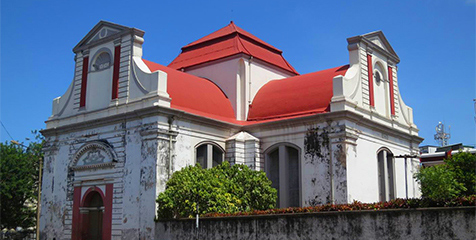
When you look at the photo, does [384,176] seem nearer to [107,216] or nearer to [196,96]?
[196,96]

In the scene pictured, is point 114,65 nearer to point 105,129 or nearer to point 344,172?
point 105,129

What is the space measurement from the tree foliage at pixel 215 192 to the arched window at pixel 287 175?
159 cm

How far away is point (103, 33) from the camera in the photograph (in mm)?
29453

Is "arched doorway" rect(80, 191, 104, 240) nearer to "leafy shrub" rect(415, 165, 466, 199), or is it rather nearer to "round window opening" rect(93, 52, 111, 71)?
"round window opening" rect(93, 52, 111, 71)

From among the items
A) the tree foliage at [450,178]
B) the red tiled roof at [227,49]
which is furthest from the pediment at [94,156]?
the tree foliage at [450,178]

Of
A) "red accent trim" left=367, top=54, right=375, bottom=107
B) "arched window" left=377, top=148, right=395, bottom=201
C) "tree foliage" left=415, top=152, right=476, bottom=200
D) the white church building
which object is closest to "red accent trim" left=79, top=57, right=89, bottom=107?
the white church building

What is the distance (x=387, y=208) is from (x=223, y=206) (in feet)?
28.8

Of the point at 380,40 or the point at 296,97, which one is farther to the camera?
the point at 380,40

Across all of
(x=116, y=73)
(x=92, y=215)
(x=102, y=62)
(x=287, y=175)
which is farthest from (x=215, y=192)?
(x=102, y=62)

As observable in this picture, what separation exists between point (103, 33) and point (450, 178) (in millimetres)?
22210

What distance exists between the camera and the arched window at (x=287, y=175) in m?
27.2

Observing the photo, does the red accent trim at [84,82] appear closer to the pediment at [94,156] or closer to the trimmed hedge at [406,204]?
the pediment at [94,156]

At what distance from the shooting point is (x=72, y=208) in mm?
28156

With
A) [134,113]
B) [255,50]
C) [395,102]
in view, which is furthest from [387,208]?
[255,50]
